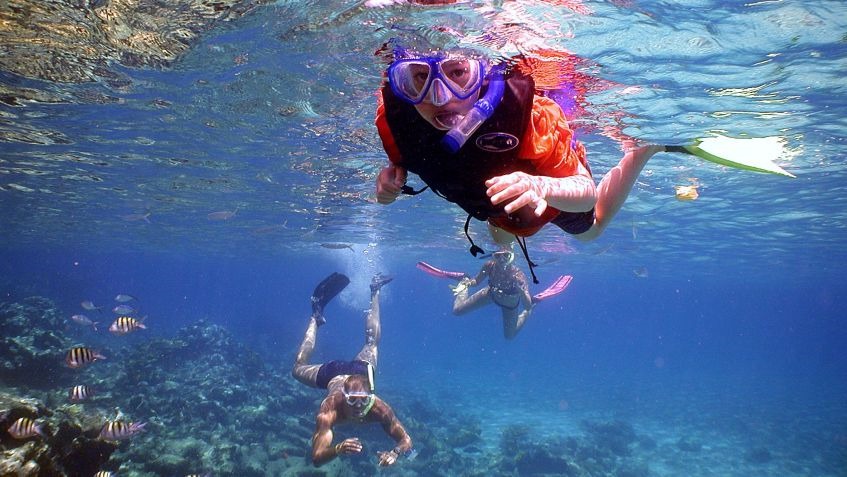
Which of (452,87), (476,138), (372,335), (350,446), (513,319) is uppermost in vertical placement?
(452,87)

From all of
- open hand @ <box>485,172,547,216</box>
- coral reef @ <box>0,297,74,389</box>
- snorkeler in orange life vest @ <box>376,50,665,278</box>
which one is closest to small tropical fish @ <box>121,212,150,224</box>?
coral reef @ <box>0,297,74,389</box>

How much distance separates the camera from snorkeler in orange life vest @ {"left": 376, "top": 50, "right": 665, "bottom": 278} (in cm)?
313

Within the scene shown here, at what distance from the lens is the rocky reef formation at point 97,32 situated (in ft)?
26.3

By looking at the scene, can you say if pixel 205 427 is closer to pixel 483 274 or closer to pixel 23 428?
pixel 23 428

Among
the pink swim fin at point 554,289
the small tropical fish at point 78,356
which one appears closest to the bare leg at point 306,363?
the small tropical fish at point 78,356

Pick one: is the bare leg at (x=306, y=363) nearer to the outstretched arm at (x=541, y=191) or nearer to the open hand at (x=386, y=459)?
the open hand at (x=386, y=459)

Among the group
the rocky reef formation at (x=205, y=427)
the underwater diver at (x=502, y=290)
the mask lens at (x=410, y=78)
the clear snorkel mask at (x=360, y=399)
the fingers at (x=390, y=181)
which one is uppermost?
the mask lens at (x=410, y=78)

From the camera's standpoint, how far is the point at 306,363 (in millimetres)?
14180

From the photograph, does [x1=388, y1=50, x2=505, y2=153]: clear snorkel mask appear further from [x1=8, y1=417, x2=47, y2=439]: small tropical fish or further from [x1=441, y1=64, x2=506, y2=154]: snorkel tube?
[x1=8, y1=417, x2=47, y2=439]: small tropical fish

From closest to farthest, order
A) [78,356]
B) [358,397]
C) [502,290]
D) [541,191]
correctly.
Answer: [541,191] → [358,397] → [78,356] → [502,290]

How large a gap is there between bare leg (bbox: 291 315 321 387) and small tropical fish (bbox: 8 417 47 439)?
6.46 m

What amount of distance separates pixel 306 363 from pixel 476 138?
12.8 metres

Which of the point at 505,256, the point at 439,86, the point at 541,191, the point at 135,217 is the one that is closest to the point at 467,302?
the point at 505,256

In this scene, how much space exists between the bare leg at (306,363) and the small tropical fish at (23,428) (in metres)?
6.46
